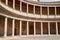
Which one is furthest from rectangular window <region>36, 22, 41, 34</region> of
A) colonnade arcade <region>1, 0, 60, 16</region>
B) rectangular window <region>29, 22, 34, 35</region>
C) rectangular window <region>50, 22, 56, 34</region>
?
rectangular window <region>50, 22, 56, 34</region>

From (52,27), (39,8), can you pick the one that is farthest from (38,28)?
(39,8)

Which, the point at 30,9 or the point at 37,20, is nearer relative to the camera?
the point at 37,20

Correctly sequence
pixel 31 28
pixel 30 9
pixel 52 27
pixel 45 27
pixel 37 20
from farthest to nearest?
pixel 52 27, pixel 45 27, pixel 31 28, pixel 30 9, pixel 37 20

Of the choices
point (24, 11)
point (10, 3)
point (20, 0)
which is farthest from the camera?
point (24, 11)

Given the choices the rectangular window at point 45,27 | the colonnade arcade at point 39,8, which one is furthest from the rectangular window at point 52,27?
the colonnade arcade at point 39,8

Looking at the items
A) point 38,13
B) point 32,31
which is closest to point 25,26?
point 32,31

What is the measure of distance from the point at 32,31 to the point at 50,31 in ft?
15.1

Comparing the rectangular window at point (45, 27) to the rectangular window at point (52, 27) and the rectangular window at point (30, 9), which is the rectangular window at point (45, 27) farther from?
the rectangular window at point (30, 9)

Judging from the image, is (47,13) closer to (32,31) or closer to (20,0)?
(32,31)

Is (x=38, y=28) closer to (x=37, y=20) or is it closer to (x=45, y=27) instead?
(x=45, y=27)

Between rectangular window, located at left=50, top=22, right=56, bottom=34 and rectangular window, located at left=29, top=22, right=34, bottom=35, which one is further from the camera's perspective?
rectangular window, located at left=50, top=22, right=56, bottom=34

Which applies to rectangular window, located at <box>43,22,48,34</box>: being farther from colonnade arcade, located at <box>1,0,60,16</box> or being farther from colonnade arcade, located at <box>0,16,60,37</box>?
colonnade arcade, located at <box>1,0,60,16</box>

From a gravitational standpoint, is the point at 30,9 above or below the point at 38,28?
above

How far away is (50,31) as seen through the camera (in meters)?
28.8
